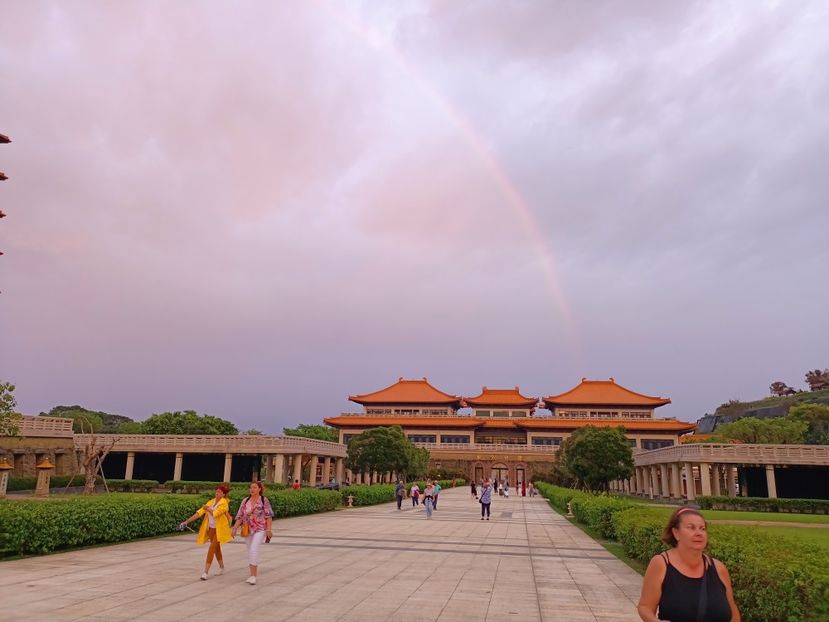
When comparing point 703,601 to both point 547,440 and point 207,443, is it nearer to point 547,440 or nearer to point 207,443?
point 207,443

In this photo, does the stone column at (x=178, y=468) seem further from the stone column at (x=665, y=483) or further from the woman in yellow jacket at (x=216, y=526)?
the stone column at (x=665, y=483)

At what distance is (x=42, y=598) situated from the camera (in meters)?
7.58

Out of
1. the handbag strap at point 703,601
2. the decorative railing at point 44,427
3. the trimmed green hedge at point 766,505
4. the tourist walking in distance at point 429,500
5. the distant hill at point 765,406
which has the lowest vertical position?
the trimmed green hedge at point 766,505

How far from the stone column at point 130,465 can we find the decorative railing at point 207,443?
→ 83 cm

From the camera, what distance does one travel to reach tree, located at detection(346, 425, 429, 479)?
4278 cm

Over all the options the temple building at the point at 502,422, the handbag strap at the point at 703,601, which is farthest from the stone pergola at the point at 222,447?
the handbag strap at the point at 703,601

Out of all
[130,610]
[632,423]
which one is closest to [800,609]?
[130,610]

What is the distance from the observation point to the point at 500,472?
69.8 meters

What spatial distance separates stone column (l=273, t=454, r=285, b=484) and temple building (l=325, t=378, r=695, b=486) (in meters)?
25.9

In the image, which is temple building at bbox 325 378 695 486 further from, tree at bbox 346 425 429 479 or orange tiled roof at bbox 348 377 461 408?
tree at bbox 346 425 429 479

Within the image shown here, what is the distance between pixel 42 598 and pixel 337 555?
6008 mm

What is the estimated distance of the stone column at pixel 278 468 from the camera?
132 ft

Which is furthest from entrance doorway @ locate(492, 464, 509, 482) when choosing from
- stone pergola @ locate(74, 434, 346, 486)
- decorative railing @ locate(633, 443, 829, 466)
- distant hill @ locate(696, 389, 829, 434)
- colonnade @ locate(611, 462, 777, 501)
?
distant hill @ locate(696, 389, 829, 434)

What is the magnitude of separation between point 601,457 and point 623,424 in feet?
115
